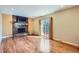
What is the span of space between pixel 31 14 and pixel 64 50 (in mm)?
1012

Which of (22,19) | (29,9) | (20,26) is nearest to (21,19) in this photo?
(22,19)

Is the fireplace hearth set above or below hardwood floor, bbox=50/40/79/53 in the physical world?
above

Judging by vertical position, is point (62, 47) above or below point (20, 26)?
below

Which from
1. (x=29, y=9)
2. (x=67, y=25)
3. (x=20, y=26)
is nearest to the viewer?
(x=29, y=9)

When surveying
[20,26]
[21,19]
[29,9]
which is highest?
[29,9]

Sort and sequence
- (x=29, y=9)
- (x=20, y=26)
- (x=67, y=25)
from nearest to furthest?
(x=29, y=9) → (x=67, y=25) → (x=20, y=26)

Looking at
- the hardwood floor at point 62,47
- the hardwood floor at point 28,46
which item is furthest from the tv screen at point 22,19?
the hardwood floor at point 62,47

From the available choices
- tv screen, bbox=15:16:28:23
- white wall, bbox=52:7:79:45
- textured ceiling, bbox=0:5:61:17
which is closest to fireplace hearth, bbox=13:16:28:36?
tv screen, bbox=15:16:28:23

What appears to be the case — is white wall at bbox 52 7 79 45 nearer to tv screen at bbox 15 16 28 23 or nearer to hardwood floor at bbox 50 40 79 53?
→ hardwood floor at bbox 50 40 79 53

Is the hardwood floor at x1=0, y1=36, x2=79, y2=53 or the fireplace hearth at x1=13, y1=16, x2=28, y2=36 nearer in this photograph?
the hardwood floor at x1=0, y1=36, x2=79, y2=53

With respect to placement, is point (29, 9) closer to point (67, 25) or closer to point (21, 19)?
point (21, 19)
